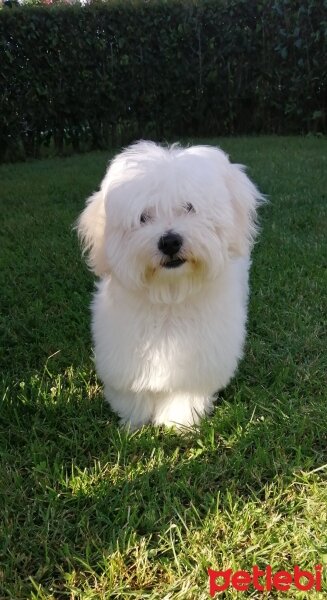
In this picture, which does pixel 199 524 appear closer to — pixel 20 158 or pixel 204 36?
pixel 20 158

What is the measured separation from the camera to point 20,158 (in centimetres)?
742

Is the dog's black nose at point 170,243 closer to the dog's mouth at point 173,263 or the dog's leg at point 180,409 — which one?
the dog's mouth at point 173,263

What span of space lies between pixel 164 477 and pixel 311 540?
0.54 meters

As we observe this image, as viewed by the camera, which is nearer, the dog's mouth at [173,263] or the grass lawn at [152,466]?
the grass lawn at [152,466]

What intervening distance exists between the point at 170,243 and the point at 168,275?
0.42ft

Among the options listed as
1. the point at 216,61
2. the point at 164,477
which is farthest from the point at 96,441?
the point at 216,61

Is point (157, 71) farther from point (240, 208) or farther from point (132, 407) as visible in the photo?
point (132, 407)

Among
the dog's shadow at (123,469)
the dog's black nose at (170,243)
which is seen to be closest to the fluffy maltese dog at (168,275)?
the dog's black nose at (170,243)

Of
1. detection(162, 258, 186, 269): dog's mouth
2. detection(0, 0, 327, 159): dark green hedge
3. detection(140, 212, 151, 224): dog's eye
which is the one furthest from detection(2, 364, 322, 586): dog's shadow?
detection(0, 0, 327, 159): dark green hedge

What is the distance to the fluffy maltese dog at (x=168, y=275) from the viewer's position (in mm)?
1799

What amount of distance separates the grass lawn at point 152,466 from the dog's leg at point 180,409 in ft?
0.17

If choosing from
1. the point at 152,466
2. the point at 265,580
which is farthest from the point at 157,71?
the point at 265,580

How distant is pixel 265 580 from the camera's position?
5.15ft

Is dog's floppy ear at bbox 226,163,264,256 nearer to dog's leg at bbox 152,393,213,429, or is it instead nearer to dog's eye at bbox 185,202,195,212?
dog's eye at bbox 185,202,195,212
